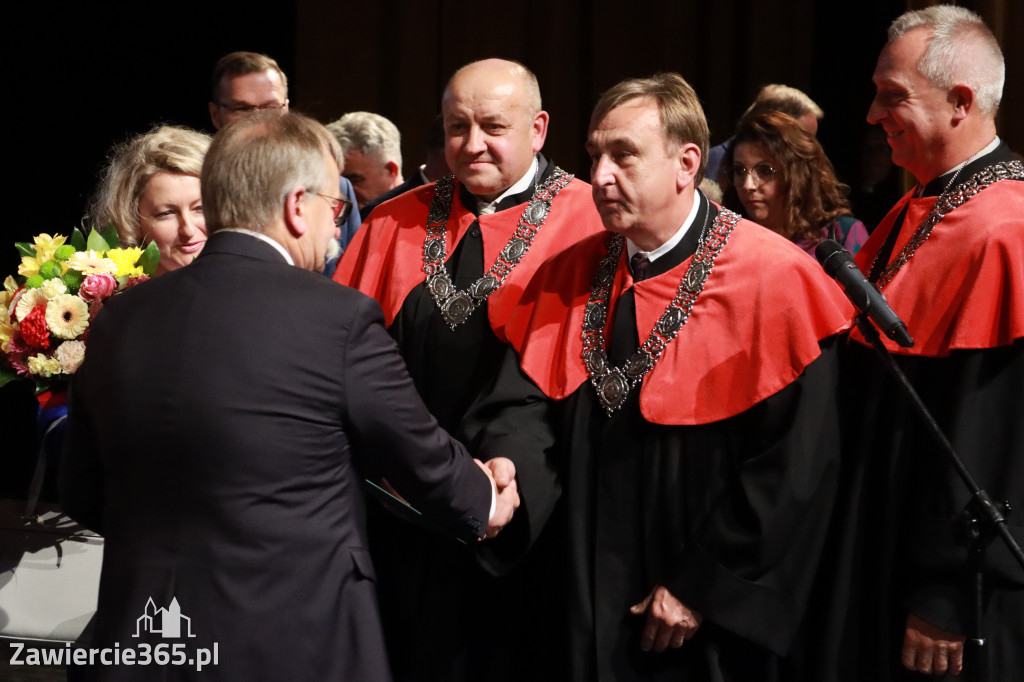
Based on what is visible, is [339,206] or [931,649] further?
[931,649]

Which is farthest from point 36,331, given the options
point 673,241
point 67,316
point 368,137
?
point 368,137

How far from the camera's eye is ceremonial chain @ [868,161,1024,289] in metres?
2.85

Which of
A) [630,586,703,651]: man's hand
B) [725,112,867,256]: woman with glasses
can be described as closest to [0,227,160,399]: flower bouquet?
[630,586,703,651]: man's hand

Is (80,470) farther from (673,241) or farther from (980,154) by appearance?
(980,154)

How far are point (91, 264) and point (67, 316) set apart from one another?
0.54 ft

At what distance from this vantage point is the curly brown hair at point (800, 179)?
163 inches

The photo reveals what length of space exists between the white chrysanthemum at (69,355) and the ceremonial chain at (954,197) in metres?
2.18

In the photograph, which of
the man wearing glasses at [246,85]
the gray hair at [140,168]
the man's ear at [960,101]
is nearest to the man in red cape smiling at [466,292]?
the gray hair at [140,168]

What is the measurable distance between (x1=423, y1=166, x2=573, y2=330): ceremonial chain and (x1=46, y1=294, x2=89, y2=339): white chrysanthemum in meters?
0.99

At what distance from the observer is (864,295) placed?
A: 241cm

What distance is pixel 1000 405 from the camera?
8.81ft

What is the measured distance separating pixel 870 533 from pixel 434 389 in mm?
1300

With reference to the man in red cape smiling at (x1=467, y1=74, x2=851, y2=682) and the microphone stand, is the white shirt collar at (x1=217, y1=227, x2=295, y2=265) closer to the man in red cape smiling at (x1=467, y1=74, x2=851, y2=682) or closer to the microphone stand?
the man in red cape smiling at (x1=467, y1=74, x2=851, y2=682)

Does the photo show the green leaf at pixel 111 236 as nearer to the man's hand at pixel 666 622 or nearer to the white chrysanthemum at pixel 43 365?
the white chrysanthemum at pixel 43 365
